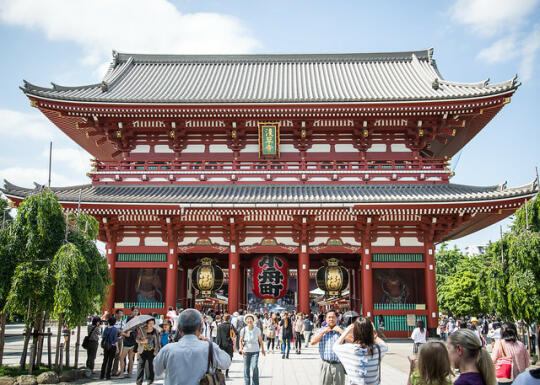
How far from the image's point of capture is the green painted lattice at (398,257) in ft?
68.1

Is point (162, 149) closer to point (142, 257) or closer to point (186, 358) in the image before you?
point (142, 257)

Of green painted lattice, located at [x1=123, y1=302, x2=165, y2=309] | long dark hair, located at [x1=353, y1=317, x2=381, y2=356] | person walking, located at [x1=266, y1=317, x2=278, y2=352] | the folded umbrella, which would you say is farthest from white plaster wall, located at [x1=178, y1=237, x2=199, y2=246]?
long dark hair, located at [x1=353, y1=317, x2=381, y2=356]

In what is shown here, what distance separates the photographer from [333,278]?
2148 cm

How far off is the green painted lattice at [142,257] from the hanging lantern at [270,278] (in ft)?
14.3

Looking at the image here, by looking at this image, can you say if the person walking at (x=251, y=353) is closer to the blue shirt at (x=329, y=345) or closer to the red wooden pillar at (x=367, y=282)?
the blue shirt at (x=329, y=345)

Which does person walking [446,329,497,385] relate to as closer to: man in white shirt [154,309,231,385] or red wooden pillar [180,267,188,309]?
man in white shirt [154,309,231,385]

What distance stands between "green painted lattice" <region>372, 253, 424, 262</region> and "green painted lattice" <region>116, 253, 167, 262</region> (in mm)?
9653

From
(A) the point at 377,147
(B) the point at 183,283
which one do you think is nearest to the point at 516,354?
(A) the point at 377,147

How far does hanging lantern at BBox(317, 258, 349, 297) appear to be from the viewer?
845 inches

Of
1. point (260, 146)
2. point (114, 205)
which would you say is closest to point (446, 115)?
point (260, 146)

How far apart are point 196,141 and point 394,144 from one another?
9708 mm

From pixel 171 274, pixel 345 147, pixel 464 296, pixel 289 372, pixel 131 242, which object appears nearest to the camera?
pixel 289 372

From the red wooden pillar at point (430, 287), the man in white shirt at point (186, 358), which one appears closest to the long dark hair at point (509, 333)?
the man in white shirt at point (186, 358)

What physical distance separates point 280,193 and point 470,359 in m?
16.4
